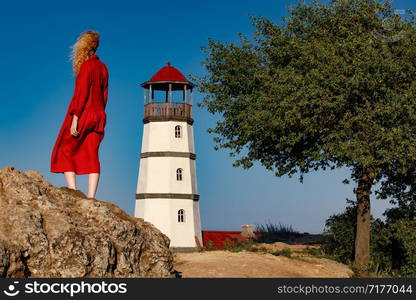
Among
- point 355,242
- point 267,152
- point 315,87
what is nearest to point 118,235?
point 315,87

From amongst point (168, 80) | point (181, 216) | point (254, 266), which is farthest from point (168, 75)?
point (254, 266)

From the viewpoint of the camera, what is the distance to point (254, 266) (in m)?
20.7

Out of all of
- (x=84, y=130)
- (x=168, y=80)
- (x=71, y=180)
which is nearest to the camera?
(x=84, y=130)

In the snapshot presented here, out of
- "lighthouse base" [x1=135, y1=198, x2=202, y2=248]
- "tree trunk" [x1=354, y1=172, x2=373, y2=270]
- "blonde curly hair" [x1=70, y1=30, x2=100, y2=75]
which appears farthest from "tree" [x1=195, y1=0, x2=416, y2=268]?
"lighthouse base" [x1=135, y1=198, x2=202, y2=248]

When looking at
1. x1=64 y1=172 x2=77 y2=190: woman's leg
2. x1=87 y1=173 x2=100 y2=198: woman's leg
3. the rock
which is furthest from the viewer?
x1=64 y1=172 x2=77 y2=190: woman's leg

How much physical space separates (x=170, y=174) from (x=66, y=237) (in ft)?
126

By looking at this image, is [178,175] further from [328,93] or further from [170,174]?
[328,93]

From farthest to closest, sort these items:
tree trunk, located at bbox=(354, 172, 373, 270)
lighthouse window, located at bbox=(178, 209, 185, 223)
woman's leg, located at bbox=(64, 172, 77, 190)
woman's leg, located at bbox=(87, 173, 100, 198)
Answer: lighthouse window, located at bbox=(178, 209, 185, 223) → tree trunk, located at bbox=(354, 172, 373, 270) → woman's leg, located at bbox=(64, 172, 77, 190) → woman's leg, located at bbox=(87, 173, 100, 198)

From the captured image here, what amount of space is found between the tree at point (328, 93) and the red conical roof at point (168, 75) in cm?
2088

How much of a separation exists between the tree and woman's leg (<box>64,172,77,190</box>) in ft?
43.0

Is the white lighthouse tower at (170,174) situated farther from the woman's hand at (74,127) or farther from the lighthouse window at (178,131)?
the woman's hand at (74,127)

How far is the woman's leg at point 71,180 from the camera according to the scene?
44.1 ft

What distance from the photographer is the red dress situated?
13.2 m

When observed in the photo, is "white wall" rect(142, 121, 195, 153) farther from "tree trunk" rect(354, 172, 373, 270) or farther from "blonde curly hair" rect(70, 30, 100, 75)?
"blonde curly hair" rect(70, 30, 100, 75)
